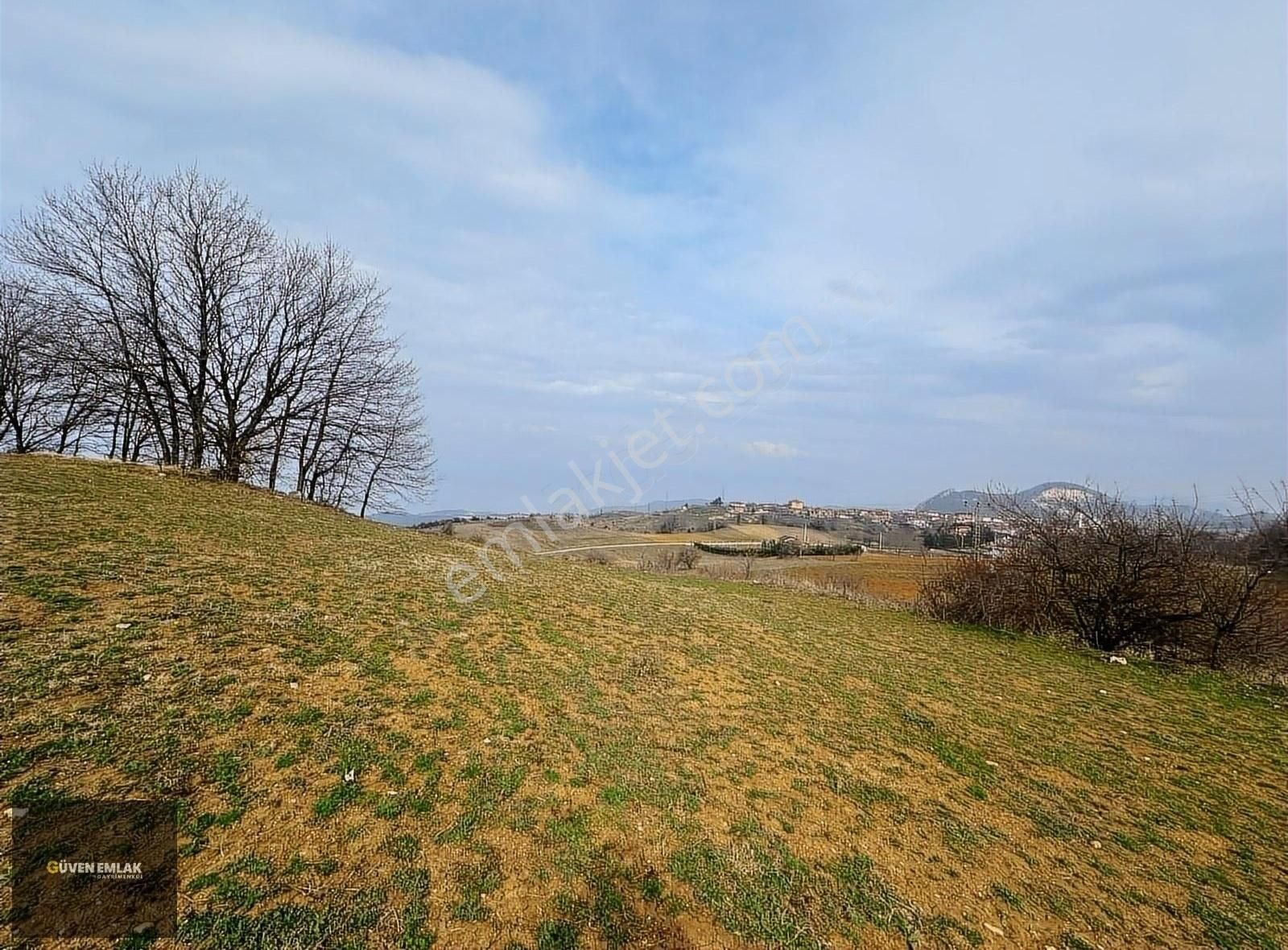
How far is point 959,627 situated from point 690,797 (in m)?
11.2

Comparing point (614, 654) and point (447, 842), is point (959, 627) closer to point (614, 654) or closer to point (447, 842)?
point (614, 654)

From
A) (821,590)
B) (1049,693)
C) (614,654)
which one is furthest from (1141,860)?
(821,590)

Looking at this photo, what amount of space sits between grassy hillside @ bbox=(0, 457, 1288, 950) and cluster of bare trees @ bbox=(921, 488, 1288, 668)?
2774 millimetres

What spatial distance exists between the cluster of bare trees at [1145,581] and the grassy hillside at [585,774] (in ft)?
9.10

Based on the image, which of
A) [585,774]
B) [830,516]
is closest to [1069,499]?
[585,774]

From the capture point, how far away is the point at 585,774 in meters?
3.84

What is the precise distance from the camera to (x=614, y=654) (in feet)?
22.4

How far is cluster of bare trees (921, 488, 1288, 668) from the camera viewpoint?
9227 mm
